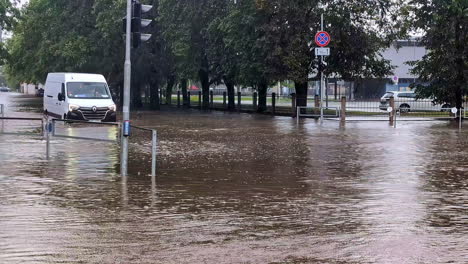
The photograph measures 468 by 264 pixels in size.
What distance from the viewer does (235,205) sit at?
34.7 ft

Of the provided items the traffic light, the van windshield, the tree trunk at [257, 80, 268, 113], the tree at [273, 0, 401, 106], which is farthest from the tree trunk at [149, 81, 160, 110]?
the traffic light

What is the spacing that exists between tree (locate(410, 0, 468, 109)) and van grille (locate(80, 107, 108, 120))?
17.6m

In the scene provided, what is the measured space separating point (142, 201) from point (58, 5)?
46348 mm

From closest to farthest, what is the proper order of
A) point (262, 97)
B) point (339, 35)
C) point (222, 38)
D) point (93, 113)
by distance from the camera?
point (93, 113) < point (339, 35) < point (222, 38) < point (262, 97)

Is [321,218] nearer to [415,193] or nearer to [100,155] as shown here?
[415,193]

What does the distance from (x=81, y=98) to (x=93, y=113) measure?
93 cm

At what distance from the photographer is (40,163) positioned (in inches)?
618

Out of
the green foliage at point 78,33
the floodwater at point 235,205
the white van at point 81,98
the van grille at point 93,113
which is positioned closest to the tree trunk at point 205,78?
the green foliage at point 78,33

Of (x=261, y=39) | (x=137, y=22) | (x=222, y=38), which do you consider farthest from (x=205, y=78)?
(x=137, y=22)

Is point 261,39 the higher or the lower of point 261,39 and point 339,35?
the lower

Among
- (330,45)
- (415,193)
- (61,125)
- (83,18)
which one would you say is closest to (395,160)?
(415,193)

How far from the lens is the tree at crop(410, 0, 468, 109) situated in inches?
1480

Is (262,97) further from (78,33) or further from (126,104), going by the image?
(126,104)

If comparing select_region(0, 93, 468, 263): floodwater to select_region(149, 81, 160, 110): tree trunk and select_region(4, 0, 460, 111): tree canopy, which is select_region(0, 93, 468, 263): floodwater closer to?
select_region(4, 0, 460, 111): tree canopy
